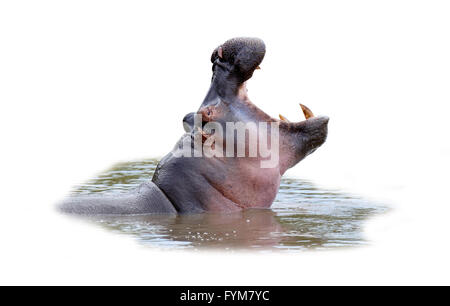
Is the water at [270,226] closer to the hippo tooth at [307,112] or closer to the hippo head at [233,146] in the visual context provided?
the hippo head at [233,146]

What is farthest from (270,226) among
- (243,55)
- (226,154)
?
(243,55)

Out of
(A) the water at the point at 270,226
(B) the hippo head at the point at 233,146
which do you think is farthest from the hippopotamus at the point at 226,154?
(A) the water at the point at 270,226

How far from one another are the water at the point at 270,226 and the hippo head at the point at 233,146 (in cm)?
21

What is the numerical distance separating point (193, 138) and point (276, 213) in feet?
3.54

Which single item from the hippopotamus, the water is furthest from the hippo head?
the water

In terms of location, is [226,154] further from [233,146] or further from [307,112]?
[307,112]

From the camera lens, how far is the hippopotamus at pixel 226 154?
8305 mm

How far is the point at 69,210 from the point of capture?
834 cm

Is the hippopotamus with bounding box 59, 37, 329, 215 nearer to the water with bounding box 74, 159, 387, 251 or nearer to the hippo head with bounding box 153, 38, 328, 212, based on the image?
the hippo head with bounding box 153, 38, 328, 212

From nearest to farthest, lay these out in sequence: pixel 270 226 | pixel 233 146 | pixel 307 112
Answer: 1. pixel 270 226
2. pixel 233 146
3. pixel 307 112

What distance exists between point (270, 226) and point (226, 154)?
938mm

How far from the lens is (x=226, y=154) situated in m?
8.33

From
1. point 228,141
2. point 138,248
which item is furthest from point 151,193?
point 138,248

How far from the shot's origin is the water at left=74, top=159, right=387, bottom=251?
7.08 meters
